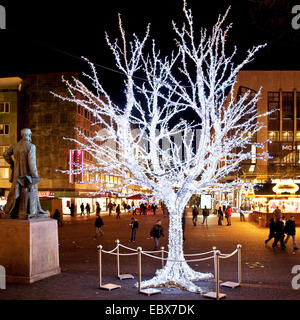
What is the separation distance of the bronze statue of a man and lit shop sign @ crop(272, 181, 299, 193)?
24.4 meters

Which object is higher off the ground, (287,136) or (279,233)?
(287,136)

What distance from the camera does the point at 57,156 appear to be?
48.3 m

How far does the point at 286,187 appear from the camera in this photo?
31.3 m

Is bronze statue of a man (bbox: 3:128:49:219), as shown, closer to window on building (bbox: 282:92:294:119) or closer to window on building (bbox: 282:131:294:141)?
window on building (bbox: 282:131:294:141)

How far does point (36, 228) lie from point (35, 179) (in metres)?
1.43

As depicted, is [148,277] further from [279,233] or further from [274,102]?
[274,102]

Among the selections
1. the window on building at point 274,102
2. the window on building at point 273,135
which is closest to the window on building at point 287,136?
the window on building at point 273,135

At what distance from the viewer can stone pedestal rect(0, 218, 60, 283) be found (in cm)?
1022

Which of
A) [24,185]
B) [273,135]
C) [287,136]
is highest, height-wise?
[273,135]

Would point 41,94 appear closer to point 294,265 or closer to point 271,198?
point 271,198

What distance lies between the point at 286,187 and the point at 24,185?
25382 mm

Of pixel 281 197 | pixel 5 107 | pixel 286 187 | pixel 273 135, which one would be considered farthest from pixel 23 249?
pixel 273 135
